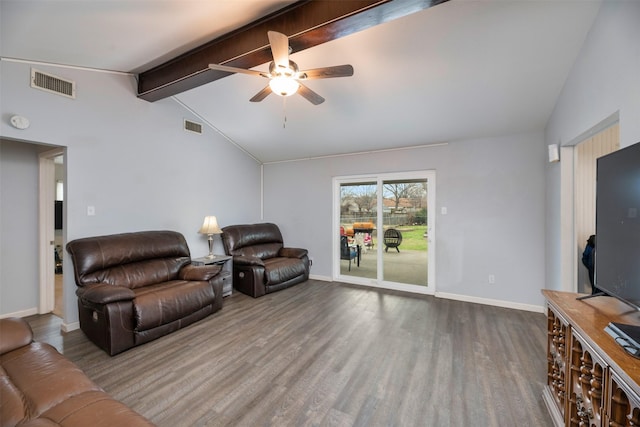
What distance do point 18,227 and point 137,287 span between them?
67.1 inches

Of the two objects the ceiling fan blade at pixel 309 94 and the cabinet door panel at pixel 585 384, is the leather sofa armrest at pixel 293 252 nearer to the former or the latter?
the ceiling fan blade at pixel 309 94

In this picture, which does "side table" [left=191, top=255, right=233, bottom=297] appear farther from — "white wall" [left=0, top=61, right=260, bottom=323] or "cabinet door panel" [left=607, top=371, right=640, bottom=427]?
"cabinet door panel" [left=607, top=371, right=640, bottom=427]

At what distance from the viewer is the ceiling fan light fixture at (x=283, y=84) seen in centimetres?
211

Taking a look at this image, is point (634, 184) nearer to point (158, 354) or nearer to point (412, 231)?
point (412, 231)

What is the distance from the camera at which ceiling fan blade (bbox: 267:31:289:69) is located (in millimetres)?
1789

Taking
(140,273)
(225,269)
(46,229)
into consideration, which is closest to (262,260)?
(225,269)

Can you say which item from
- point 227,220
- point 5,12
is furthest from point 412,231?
point 5,12

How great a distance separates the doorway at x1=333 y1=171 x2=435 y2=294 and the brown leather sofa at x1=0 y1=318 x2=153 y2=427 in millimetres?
4008

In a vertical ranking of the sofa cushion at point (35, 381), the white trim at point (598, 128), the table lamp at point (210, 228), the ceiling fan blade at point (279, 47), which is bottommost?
the sofa cushion at point (35, 381)

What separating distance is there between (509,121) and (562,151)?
872 millimetres

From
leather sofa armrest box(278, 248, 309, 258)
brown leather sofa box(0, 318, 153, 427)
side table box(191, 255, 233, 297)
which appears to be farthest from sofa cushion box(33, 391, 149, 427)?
leather sofa armrest box(278, 248, 309, 258)

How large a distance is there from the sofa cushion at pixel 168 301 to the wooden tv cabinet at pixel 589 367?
3280 millimetres

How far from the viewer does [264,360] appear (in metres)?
2.35

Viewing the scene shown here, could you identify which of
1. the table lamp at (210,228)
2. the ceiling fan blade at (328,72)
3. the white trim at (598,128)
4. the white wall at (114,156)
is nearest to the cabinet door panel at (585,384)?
the white trim at (598,128)
